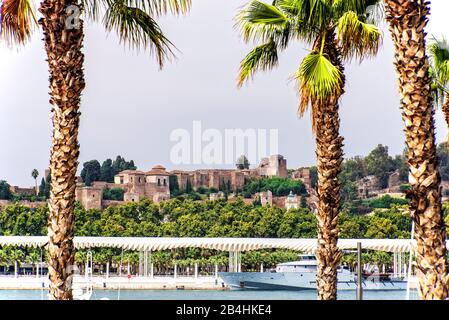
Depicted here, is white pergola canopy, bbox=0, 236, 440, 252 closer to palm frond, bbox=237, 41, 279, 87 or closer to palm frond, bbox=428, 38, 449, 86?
→ palm frond, bbox=428, 38, 449, 86

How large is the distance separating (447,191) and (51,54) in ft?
367

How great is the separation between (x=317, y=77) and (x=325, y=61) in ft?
0.86

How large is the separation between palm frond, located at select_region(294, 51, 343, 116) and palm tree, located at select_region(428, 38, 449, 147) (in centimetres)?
699

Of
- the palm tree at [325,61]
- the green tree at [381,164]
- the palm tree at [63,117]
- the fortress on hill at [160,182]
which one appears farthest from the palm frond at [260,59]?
the green tree at [381,164]

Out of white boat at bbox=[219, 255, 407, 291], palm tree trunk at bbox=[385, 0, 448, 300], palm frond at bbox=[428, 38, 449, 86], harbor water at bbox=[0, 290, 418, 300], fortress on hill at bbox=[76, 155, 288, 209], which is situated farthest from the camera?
fortress on hill at bbox=[76, 155, 288, 209]

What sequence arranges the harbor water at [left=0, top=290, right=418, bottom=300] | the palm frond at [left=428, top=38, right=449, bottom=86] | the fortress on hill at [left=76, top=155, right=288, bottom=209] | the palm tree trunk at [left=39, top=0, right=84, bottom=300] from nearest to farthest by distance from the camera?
the palm tree trunk at [left=39, top=0, right=84, bottom=300]
the palm frond at [left=428, top=38, right=449, bottom=86]
the harbor water at [left=0, top=290, right=418, bottom=300]
the fortress on hill at [left=76, top=155, right=288, bottom=209]

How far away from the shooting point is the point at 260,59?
1258 cm

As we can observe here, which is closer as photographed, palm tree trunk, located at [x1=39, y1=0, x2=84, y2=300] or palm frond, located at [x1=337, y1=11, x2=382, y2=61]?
palm tree trunk, located at [x1=39, y1=0, x2=84, y2=300]

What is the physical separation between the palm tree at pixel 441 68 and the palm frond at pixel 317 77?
22.9 feet

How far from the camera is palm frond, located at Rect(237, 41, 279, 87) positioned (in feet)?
41.0

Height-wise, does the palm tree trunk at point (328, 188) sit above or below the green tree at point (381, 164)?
below

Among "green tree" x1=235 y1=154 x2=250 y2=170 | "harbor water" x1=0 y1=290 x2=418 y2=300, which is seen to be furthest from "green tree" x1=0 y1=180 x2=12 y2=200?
"harbor water" x1=0 y1=290 x2=418 y2=300

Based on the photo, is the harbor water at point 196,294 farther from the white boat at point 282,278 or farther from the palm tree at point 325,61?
the palm tree at point 325,61

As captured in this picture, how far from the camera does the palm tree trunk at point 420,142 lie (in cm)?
728
